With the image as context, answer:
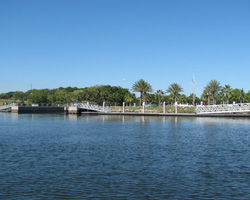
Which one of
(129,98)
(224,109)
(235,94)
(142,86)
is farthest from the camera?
(129,98)

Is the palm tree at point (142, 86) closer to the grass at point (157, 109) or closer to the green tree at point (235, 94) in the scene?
the grass at point (157, 109)

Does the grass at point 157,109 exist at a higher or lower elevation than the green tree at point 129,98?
lower

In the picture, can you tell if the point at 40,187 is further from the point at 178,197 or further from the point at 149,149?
the point at 149,149

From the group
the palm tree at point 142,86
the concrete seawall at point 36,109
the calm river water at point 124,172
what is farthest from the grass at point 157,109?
the calm river water at point 124,172

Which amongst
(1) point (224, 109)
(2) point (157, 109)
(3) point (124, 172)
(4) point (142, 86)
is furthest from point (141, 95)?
(3) point (124, 172)

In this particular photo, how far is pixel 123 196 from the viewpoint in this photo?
42.6ft

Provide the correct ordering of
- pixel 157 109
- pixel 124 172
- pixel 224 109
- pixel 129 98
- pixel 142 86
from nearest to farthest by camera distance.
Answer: pixel 124 172 → pixel 224 109 → pixel 157 109 → pixel 142 86 → pixel 129 98

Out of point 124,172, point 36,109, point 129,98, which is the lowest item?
point 124,172

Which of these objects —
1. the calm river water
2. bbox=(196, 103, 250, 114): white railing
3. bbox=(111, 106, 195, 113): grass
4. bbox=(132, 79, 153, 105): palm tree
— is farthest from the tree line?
the calm river water

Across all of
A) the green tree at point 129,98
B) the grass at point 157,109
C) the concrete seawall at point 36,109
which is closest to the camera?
the grass at point 157,109

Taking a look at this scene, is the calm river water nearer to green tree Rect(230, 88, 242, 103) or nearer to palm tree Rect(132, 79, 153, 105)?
palm tree Rect(132, 79, 153, 105)

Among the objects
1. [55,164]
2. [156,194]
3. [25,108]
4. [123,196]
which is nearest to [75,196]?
[123,196]

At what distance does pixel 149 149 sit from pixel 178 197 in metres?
12.1

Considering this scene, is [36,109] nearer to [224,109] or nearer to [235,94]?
[224,109]
